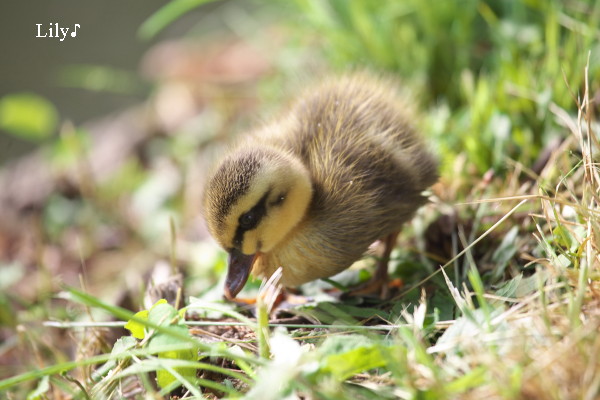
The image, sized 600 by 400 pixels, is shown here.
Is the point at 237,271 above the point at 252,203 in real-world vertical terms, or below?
below

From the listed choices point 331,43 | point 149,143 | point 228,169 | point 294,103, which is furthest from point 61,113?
point 228,169

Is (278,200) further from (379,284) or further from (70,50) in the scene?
(70,50)

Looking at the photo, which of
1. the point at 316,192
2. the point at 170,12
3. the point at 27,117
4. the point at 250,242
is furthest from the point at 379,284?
the point at 27,117

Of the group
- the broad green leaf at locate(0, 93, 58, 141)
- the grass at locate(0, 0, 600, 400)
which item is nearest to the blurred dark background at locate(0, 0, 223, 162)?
the broad green leaf at locate(0, 93, 58, 141)

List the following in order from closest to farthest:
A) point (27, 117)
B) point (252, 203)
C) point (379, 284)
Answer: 1. point (252, 203)
2. point (379, 284)
3. point (27, 117)

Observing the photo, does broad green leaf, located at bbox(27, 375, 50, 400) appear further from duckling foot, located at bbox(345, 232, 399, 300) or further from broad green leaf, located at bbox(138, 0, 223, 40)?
broad green leaf, located at bbox(138, 0, 223, 40)

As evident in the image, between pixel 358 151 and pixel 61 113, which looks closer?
pixel 358 151

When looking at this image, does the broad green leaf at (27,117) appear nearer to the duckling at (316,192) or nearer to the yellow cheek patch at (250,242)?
the duckling at (316,192)

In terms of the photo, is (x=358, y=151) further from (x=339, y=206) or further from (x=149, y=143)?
(x=149, y=143)
